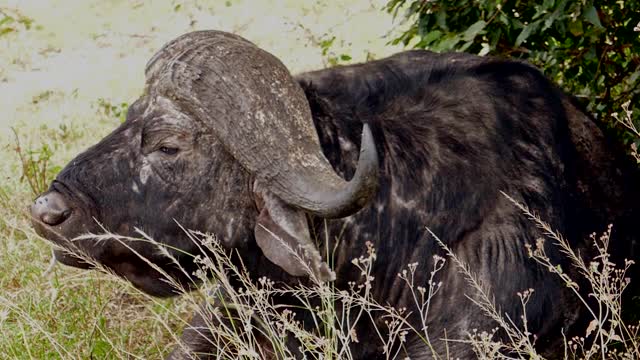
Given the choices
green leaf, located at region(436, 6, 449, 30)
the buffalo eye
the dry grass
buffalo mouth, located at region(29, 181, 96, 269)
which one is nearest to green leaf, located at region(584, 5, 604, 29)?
green leaf, located at region(436, 6, 449, 30)

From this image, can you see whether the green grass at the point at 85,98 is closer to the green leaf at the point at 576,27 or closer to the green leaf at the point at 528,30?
the green leaf at the point at 528,30

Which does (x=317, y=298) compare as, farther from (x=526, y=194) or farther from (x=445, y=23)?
(x=445, y=23)

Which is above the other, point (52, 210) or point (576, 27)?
point (576, 27)

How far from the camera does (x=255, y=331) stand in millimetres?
4969

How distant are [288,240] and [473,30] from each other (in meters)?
1.91

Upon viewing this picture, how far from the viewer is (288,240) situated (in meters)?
4.14

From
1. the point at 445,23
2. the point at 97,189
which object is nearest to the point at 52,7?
the point at 445,23

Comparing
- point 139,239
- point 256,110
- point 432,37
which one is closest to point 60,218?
point 139,239

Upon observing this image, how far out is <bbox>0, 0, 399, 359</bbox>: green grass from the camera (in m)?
5.35

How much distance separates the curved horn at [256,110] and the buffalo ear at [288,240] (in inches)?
3.3

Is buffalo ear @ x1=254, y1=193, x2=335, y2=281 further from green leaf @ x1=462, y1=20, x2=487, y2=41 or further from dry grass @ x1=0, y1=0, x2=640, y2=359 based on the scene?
green leaf @ x1=462, y1=20, x2=487, y2=41

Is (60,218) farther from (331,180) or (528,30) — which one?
(528,30)

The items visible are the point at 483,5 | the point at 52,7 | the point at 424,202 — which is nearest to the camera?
the point at 424,202

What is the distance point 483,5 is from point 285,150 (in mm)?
1958
